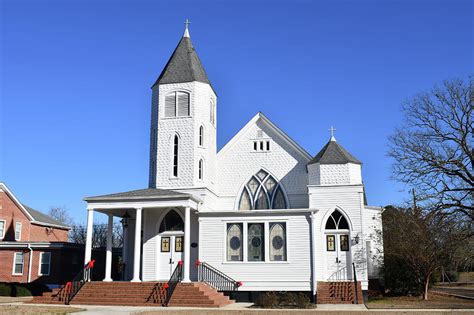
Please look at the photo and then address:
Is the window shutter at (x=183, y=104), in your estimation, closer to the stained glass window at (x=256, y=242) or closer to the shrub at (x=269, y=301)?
the stained glass window at (x=256, y=242)

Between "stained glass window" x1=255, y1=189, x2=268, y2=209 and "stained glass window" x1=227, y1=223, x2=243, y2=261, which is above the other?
"stained glass window" x1=255, y1=189, x2=268, y2=209

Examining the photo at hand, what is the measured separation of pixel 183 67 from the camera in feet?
93.8

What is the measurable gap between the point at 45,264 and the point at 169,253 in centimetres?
1074

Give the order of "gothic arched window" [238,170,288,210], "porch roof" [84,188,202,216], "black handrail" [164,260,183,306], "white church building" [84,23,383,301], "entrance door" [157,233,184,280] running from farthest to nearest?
"gothic arched window" [238,170,288,210] < "entrance door" [157,233,184,280] < "white church building" [84,23,383,301] < "porch roof" [84,188,202,216] < "black handrail" [164,260,183,306]

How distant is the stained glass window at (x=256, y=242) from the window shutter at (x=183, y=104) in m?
7.41

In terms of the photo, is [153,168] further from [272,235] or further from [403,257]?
[403,257]

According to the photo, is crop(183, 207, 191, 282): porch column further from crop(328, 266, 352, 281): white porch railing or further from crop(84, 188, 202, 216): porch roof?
crop(328, 266, 352, 281): white porch railing

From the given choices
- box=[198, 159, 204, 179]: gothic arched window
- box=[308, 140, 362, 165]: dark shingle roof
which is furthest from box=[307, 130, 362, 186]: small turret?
box=[198, 159, 204, 179]: gothic arched window

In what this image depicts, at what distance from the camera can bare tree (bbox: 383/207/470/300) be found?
23.7m

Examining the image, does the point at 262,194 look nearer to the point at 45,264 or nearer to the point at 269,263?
the point at 269,263

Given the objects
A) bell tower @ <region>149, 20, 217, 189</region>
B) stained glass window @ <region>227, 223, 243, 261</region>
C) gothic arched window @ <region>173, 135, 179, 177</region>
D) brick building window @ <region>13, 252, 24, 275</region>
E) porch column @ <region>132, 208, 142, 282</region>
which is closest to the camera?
porch column @ <region>132, 208, 142, 282</region>

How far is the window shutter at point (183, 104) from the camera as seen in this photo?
90.4 ft

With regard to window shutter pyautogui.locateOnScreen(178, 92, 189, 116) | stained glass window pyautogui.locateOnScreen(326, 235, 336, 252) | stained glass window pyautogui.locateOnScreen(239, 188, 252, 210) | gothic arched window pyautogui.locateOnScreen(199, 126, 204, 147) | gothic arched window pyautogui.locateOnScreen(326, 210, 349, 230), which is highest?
window shutter pyautogui.locateOnScreen(178, 92, 189, 116)

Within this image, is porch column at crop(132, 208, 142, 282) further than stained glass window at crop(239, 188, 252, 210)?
No
